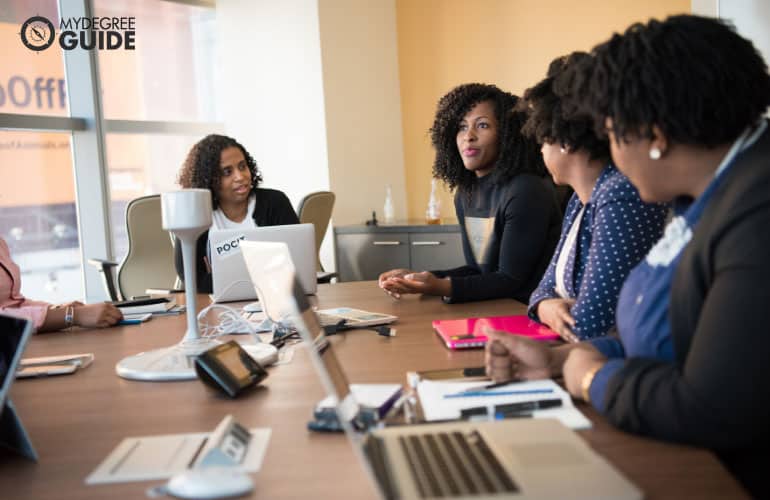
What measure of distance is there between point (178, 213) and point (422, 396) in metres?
0.80

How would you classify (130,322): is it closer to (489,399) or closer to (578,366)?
(489,399)

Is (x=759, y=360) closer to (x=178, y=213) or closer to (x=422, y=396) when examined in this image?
(x=422, y=396)

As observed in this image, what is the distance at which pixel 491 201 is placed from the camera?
279cm

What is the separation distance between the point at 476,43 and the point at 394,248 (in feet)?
5.35

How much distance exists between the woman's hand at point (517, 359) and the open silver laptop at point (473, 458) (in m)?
0.27

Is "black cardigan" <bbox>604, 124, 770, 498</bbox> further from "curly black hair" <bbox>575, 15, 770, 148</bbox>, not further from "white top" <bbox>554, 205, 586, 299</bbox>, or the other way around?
"white top" <bbox>554, 205, 586, 299</bbox>

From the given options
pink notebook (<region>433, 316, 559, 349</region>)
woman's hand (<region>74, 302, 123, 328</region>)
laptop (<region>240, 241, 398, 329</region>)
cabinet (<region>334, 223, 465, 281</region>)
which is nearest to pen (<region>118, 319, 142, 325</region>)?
woman's hand (<region>74, 302, 123, 328</region>)

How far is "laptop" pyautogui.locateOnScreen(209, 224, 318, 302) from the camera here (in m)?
2.50

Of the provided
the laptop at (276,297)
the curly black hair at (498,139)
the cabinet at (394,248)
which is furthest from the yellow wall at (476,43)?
the laptop at (276,297)

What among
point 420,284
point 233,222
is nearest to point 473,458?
point 420,284

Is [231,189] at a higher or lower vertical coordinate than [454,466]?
higher

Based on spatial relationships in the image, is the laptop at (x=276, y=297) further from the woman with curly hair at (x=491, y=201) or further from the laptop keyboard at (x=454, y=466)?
the laptop keyboard at (x=454, y=466)

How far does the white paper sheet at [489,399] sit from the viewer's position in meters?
1.22

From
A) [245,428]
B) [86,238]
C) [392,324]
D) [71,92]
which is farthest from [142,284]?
[245,428]
